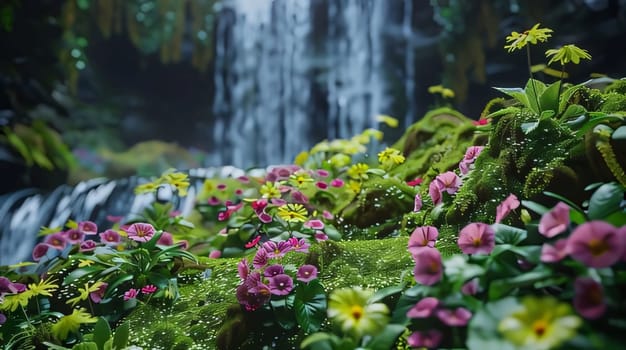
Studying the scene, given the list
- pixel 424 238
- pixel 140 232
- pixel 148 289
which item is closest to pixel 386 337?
pixel 424 238

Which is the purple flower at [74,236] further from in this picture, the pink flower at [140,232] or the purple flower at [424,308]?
the purple flower at [424,308]

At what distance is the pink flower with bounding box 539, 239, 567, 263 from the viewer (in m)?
0.87

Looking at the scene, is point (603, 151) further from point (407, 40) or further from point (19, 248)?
point (407, 40)

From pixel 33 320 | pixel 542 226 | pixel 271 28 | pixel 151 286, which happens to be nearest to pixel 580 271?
pixel 542 226

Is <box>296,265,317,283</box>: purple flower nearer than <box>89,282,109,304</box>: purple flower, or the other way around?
<box>296,265,317,283</box>: purple flower

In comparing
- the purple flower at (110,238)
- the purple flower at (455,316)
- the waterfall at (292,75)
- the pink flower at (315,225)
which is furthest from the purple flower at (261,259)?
the waterfall at (292,75)

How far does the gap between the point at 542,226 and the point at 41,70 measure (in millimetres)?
5170

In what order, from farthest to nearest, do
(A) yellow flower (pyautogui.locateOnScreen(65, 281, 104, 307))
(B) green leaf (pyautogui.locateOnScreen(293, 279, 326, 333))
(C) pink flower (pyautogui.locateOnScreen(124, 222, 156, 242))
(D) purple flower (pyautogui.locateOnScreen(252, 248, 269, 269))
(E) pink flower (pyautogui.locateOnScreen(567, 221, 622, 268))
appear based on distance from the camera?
1. (C) pink flower (pyautogui.locateOnScreen(124, 222, 156, 242))
2. (A) yellow flower (pyautogui.locateOnScreen(65, 281, 104, 307))
3. (D) purple flower (pyautogui.locateOnScreen(252, 248, 269, 269))
4. (B) green leaf (pyautogui.locateOnScreen(293, 279, 326, 333))
5. (E) pink flower (pyautogui.locateOnScreen(567, 221, 622, 268))

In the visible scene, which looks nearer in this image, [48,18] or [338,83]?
[48,18]

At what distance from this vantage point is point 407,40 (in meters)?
5.76

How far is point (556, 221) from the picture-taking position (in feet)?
3.13

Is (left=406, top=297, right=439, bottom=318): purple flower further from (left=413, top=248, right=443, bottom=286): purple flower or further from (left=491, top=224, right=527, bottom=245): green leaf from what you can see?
(left=491, top=224, right=527, bottom=245): green leaf

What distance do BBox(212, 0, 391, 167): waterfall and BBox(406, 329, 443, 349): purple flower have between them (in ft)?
15.9

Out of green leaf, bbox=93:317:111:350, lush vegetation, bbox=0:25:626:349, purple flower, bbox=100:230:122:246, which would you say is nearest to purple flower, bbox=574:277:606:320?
lush vegetation, bbox=0:25:626:349
